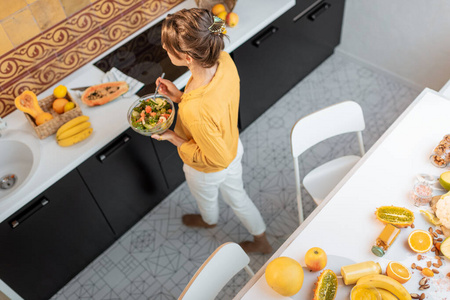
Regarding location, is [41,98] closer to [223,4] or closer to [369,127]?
[223,4]

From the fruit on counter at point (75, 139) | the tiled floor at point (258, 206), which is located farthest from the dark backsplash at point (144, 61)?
the tiled floor at point (258, 206)

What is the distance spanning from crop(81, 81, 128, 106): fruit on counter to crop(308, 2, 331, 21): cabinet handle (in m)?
1.36

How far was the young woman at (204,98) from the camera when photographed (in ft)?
4.78

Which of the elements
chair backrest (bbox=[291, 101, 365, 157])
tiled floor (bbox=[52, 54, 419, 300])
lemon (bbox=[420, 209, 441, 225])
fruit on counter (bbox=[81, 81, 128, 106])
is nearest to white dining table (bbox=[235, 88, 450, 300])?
lemon (bbox=[420, 209, 441, 225])

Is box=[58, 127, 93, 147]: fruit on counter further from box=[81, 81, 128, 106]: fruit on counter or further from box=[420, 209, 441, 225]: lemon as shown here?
box=[420, 209, 441, 225]: lemon

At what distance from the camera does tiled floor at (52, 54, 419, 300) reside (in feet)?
7.76

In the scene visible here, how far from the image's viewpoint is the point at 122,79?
2.20 m

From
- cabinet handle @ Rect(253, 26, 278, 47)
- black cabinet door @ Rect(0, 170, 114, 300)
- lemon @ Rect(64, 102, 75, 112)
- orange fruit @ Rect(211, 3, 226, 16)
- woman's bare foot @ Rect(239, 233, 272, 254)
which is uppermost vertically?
orange fruit @ Rect(211, 3, 226, 16)

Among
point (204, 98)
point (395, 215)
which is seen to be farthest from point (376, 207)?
point (204, 98)

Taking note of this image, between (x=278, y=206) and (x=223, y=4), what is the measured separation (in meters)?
1.24

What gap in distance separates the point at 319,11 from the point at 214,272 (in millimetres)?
2006

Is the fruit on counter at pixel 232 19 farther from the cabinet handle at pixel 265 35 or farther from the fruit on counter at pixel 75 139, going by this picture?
the fruit on counter at pixel 75 139

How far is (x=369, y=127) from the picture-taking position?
114 inches

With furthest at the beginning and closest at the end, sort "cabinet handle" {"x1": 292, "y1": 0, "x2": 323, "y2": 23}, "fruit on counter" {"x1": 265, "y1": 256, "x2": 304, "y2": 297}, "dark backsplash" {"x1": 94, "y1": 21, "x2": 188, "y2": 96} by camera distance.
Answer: "cabinet handle" {"x1": 292, "y1": 0, "x2": 323, "y2": 23}
"dark backsplash" {"x1": 94, "y1": 21, "x2": 188, "y2": 96}
"fruit on counter" {"x1": 265, "y1": 256, "x2": 304, "y2": 297}
